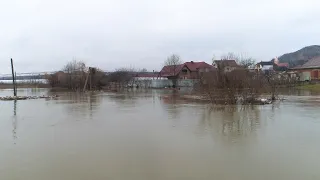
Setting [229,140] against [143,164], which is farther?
[229,140]

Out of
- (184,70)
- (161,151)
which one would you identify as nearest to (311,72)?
(184,70)

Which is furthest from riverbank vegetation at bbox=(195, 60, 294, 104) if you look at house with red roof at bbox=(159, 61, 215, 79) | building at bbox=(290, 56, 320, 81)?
building at bbox=(290, 56, 320, 81)

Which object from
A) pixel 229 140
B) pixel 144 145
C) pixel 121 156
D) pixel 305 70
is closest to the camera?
pixel 121 156

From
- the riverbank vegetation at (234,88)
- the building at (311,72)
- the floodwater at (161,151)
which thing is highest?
the building at (311,72)

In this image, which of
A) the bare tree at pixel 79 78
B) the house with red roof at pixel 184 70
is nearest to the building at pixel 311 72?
the house with red roof at pixel 184 70

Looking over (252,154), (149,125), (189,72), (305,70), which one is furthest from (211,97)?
(305,70)

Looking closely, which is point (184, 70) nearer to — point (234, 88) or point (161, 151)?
point (234, 88)

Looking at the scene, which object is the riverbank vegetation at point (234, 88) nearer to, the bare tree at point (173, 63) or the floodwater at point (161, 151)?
the floodwater at point (161, 151)

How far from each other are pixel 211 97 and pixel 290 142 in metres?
14.3

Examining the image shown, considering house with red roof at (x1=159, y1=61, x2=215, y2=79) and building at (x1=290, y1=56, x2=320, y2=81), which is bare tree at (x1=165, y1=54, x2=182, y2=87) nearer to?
house with red roof at (x1=159, y1=61, x2=215, y2=79)

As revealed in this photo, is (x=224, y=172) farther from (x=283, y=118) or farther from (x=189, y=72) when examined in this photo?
(x=189, y=72)

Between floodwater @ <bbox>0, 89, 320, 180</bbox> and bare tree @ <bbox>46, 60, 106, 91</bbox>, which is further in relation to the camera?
bare tree @ <bbox>46, 60, 106, 91</bbox>

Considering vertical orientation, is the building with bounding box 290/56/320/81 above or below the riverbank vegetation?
above

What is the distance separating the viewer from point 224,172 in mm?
6629
